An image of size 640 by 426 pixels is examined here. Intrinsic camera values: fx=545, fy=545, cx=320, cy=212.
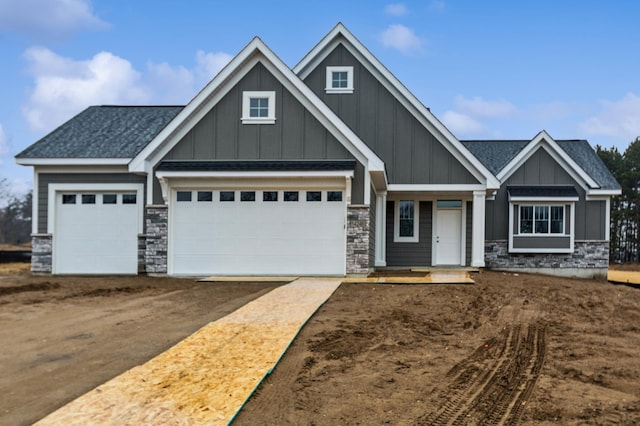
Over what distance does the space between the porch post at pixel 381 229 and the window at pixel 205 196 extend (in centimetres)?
568

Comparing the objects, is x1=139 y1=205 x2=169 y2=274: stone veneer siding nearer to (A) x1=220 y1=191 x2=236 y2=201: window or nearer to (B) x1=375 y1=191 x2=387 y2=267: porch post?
(A) x1=220 y1=191 x2=236 y2=201: window

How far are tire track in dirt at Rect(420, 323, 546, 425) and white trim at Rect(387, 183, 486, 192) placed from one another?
10.1 metres

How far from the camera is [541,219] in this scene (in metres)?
20.5

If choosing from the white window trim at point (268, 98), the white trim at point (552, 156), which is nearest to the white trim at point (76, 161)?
the white window trim at point (268, 98)

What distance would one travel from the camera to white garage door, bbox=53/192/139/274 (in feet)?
53.9

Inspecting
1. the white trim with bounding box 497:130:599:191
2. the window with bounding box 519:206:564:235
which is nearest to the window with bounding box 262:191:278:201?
the white trim with bounding box 497:130:599:191

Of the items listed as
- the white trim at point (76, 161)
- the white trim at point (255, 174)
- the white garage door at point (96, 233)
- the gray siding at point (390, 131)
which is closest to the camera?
the white trim at point (255, 174)

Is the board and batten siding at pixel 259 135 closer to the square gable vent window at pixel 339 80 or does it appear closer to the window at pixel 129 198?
the window at pixel 129 198

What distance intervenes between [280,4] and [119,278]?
866 cm

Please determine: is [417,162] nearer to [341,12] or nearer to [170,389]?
[341,12]

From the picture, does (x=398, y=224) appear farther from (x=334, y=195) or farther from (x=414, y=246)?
(x=334, y=195)

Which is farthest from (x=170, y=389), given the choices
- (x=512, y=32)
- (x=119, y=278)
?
(x=512, y=32)

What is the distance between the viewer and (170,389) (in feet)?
16.8

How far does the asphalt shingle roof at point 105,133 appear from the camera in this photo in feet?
54.3
